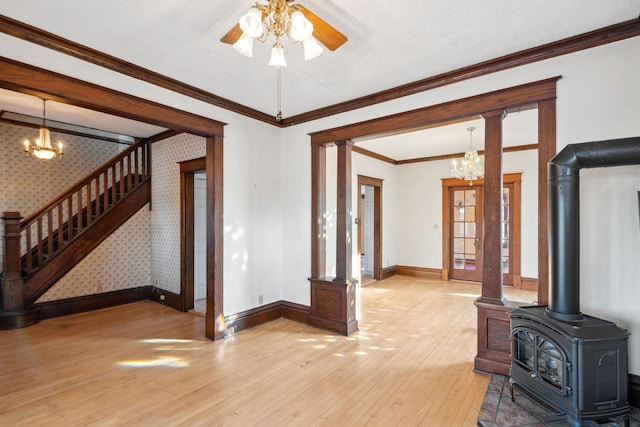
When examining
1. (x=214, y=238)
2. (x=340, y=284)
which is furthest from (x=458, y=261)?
(x=214, y=238)

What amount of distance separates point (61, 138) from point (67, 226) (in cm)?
156

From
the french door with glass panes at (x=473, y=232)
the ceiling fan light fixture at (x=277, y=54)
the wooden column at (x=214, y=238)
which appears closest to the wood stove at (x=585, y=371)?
Result: the ceiling fan light fixture at (x=277, y=54)

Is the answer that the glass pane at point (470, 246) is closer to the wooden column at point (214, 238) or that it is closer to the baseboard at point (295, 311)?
the baseboard at point (295, 311)

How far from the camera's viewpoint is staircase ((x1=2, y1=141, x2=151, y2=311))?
439 centimetres

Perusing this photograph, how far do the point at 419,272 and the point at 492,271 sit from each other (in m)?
4.65

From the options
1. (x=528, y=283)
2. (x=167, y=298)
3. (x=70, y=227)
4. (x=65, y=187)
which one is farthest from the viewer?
(x=528, y=283)

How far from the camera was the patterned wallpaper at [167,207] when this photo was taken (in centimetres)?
510

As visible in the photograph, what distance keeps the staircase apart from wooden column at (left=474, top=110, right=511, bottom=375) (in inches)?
216

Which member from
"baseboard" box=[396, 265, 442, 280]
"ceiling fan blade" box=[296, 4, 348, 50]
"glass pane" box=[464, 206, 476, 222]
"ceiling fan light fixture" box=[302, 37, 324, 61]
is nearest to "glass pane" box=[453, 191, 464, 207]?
"glass pane" box=[464, 206, 476, 222]

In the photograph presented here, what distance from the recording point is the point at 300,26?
169 centimetres

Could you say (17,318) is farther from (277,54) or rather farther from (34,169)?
(277,54)

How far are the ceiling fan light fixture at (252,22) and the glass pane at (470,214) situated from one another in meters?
6.50

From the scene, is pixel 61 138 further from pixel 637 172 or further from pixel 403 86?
pixel 637 172

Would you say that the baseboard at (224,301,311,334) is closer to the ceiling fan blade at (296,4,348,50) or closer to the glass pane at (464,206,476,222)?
the ceiling fan blade at (296,4,348,50)
